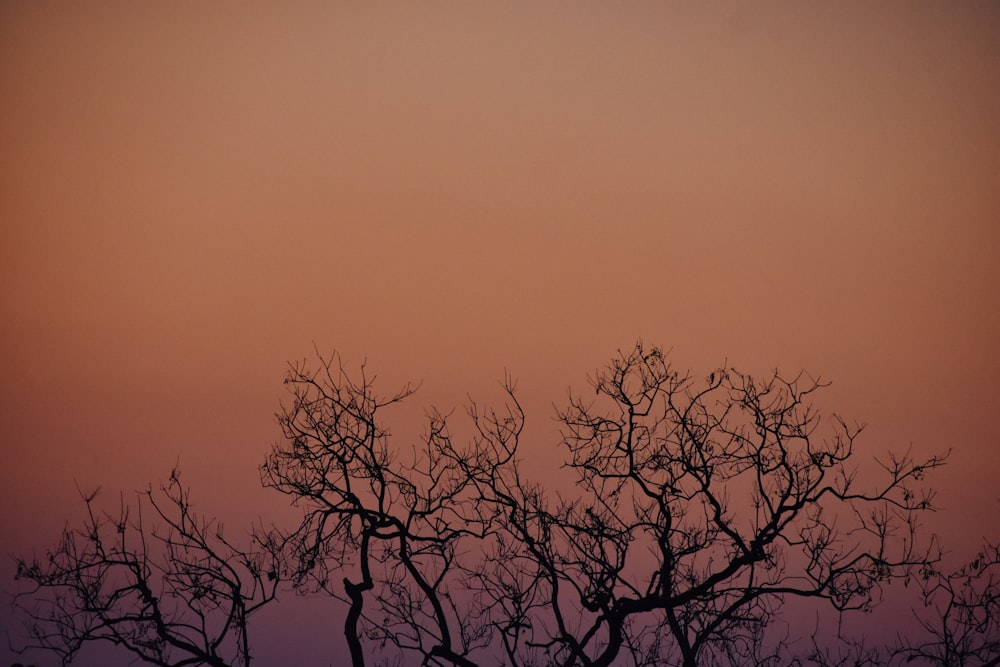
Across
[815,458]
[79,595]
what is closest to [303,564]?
[79,595]

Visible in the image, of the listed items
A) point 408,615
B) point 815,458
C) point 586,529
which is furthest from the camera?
point 408,615

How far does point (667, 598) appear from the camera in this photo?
10.7 meters

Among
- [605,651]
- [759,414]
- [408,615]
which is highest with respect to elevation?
[759,414]

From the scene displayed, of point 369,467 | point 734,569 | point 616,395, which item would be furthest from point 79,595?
Answer: point 734,569

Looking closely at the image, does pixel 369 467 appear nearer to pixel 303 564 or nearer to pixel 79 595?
pixel 303 564

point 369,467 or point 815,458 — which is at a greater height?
point 369,467

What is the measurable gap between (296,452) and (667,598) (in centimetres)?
447

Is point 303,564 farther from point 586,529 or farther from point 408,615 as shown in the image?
point 586,529

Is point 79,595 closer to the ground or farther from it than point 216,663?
farther from it

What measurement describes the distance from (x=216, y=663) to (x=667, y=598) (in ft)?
16.9

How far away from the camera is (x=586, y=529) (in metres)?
11.0

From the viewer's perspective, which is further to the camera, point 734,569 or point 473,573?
point 473,573

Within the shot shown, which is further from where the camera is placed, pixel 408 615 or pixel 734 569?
pixel 408 615

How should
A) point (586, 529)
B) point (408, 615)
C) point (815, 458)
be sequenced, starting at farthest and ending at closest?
point (408, 615), point (586, 529), point (815, 458)
